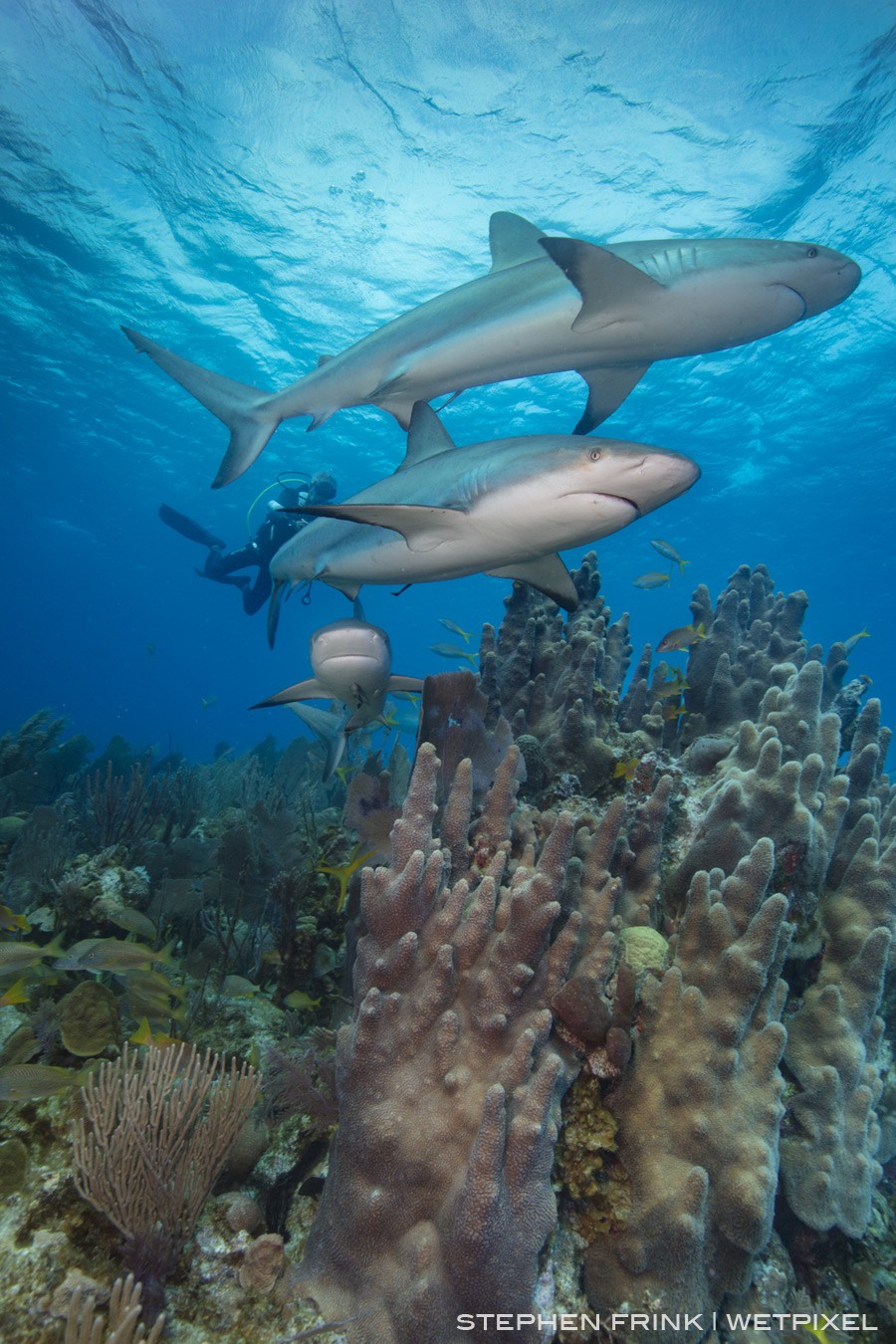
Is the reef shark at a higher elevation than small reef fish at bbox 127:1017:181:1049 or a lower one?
higher

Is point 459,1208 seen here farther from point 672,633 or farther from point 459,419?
point 459,419

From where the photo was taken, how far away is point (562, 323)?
4.47 meters

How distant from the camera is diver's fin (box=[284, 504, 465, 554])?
3.13 metres

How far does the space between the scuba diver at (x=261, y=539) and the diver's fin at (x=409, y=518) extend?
40.7 feet

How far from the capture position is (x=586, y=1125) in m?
2.54

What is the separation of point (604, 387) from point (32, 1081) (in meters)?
6.19

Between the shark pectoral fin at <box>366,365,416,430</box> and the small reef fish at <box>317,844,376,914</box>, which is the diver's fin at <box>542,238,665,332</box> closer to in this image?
the shark pectoral fin at <box>366,365,416,430</box>

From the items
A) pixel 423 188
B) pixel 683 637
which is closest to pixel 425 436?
pixel 683 637

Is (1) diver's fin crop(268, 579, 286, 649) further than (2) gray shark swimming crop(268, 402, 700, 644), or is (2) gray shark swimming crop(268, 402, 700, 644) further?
(1) diver's fin crop(268, 579, 286, 649)

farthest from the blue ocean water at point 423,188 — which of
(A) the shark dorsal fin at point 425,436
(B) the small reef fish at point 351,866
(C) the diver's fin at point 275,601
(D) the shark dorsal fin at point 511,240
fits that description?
(B) the small reef fish at point 351,866

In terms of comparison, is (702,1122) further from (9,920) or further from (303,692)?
(9,920)

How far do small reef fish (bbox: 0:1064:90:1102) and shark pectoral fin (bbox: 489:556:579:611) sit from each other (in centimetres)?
353

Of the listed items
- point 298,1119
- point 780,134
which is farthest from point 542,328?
point 780,134

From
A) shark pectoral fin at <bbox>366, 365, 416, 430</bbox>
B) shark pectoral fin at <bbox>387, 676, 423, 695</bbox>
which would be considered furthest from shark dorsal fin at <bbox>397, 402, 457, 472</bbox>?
shark pectoral fin at <bbox>387, 676, 423, 695</bbox>
